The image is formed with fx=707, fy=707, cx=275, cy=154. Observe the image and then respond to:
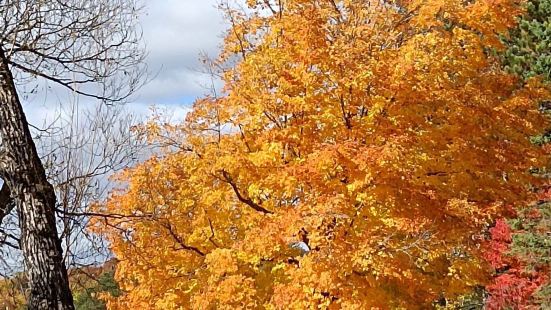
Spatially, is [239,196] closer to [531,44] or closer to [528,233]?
[528,233]

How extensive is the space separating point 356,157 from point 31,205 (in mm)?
5210

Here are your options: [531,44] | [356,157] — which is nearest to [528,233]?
[531,44]

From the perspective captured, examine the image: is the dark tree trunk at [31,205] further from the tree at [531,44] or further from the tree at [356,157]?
the tree at [531,44]

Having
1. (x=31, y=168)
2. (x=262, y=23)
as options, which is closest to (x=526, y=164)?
(x=262, y=23)

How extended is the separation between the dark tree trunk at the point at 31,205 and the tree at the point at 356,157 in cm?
465

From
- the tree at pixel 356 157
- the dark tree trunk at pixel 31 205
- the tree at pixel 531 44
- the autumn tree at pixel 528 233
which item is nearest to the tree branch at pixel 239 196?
the tree at pixel 356 157

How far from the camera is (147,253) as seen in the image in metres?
12.4

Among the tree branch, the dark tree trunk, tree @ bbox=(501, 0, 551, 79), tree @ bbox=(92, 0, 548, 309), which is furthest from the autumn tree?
the dark tree trunk

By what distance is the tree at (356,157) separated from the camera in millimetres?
9961

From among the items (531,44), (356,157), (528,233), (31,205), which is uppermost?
(531,44)

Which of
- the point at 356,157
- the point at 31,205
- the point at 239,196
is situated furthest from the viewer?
the point at 239,196

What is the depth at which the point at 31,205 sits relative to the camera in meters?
5.05

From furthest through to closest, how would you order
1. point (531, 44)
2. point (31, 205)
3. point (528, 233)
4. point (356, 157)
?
point (531, 44), point (528, 233), point (356, 157), point (31, 205)

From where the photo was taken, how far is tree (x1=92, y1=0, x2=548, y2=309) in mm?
9961
